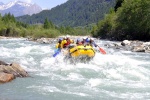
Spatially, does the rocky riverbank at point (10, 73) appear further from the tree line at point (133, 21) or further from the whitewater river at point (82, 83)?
the tree line at point (133, 21)

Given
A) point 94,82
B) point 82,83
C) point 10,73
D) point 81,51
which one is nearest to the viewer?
point 82,83

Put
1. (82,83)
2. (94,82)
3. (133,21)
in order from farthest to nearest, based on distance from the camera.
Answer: (133,21)
(94,82)
(82,83)

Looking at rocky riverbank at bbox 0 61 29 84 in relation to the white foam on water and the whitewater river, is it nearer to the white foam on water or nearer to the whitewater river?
the whitewater river

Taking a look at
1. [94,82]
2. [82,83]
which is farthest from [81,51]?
[82,83]

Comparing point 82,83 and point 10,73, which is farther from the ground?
point 10,73

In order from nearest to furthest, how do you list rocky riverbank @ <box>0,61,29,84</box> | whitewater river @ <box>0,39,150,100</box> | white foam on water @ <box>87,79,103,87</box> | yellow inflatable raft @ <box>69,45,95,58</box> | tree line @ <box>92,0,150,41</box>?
whitewater river @ <box>0,39,150,100</box>, rocky riverbank @ <box>0,61,29,84</box>, white foam on water @ <box>87,79,103,87</box>, yellow inflatable raft @ <box>69,45,95,58</box>, tree line @ <box>92,0,150,41</box>

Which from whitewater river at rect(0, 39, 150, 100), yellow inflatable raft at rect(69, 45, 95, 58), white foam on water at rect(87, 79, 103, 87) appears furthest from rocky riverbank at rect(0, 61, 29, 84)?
yellow inflatable raft at rect(69, 45, 95, 58)

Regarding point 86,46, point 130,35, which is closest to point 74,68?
point 86,46

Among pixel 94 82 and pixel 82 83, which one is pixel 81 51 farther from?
pixel 82 83

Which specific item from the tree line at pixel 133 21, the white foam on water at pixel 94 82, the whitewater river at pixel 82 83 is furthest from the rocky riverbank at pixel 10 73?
the tree line at pixel 133 21

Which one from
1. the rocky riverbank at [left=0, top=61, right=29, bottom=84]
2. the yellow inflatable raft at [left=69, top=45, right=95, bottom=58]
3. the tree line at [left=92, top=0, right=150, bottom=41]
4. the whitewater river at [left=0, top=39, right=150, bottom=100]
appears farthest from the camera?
the tree line at [left=92, top=0, right=150, bottom=41]

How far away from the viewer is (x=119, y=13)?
55.8 m

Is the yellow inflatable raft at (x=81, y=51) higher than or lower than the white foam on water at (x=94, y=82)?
higher

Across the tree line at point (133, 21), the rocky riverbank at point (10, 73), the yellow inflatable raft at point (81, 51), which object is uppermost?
the tree line at point (133, 21)
